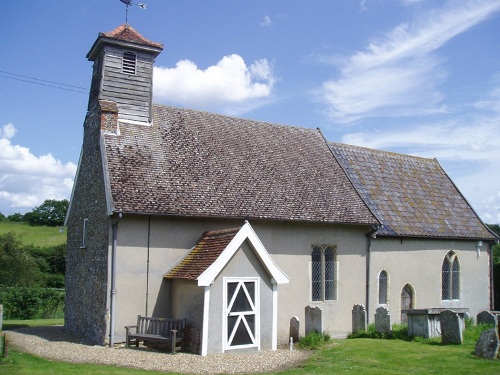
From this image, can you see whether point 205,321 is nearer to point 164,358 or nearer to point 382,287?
point 164,358

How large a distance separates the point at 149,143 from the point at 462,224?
672 inches

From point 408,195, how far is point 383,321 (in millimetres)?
9030

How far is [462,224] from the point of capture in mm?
27953

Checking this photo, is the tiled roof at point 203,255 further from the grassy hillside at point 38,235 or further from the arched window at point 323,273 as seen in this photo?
the grassy hillside at point 38,235

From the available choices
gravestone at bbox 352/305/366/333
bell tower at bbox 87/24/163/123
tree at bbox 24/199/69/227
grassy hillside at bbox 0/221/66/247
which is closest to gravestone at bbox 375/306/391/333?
gravestone at bbox 352/305/366/333

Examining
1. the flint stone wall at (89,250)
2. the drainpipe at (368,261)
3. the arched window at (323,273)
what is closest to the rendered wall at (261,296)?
the flint stone wall at (89,250)

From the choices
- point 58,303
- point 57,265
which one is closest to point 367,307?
point 58,303

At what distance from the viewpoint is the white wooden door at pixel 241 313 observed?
17.5 meters

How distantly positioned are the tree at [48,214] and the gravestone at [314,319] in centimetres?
7079

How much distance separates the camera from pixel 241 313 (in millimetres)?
17734

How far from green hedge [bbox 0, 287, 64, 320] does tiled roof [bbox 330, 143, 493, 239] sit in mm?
20788

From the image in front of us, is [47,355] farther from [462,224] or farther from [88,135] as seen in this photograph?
[462,224]

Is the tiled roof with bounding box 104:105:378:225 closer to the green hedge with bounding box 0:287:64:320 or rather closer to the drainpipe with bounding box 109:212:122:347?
the drainpipe with bounding box 109:212:122:347

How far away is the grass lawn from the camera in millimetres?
14125
